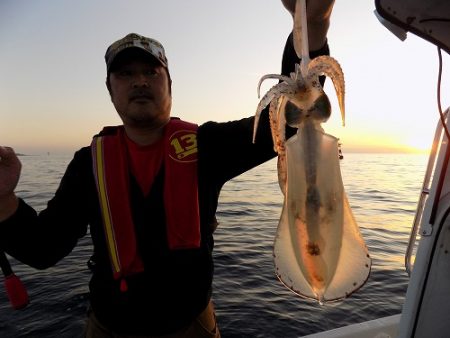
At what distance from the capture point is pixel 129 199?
3.40m

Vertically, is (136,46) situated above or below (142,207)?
above

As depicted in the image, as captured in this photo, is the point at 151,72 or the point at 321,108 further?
the point at 151,72

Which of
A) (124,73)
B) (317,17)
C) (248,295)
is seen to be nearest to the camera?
(317,17)

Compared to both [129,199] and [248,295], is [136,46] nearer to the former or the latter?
[129,199]

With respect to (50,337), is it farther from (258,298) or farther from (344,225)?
(344,225)

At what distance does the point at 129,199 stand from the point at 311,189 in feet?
7.09

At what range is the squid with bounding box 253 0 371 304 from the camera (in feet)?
5.26

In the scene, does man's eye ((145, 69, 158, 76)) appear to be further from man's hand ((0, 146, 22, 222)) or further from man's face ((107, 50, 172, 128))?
man's hand ((0, 146, 22, 222))

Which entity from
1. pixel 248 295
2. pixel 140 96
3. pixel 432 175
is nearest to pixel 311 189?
pixel 432 175

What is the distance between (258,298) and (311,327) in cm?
139

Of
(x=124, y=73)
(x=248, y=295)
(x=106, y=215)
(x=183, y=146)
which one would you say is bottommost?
(x=248, y=295)

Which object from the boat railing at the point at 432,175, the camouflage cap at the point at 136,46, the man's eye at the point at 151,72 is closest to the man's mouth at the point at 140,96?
the man's eye at the point at 151,72

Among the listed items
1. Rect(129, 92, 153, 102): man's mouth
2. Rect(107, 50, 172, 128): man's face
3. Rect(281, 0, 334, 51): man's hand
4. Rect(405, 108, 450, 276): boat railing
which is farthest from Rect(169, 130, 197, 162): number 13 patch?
Rect(405, 108, 450, 276): boat railing

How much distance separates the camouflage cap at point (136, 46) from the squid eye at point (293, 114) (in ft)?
6.99
